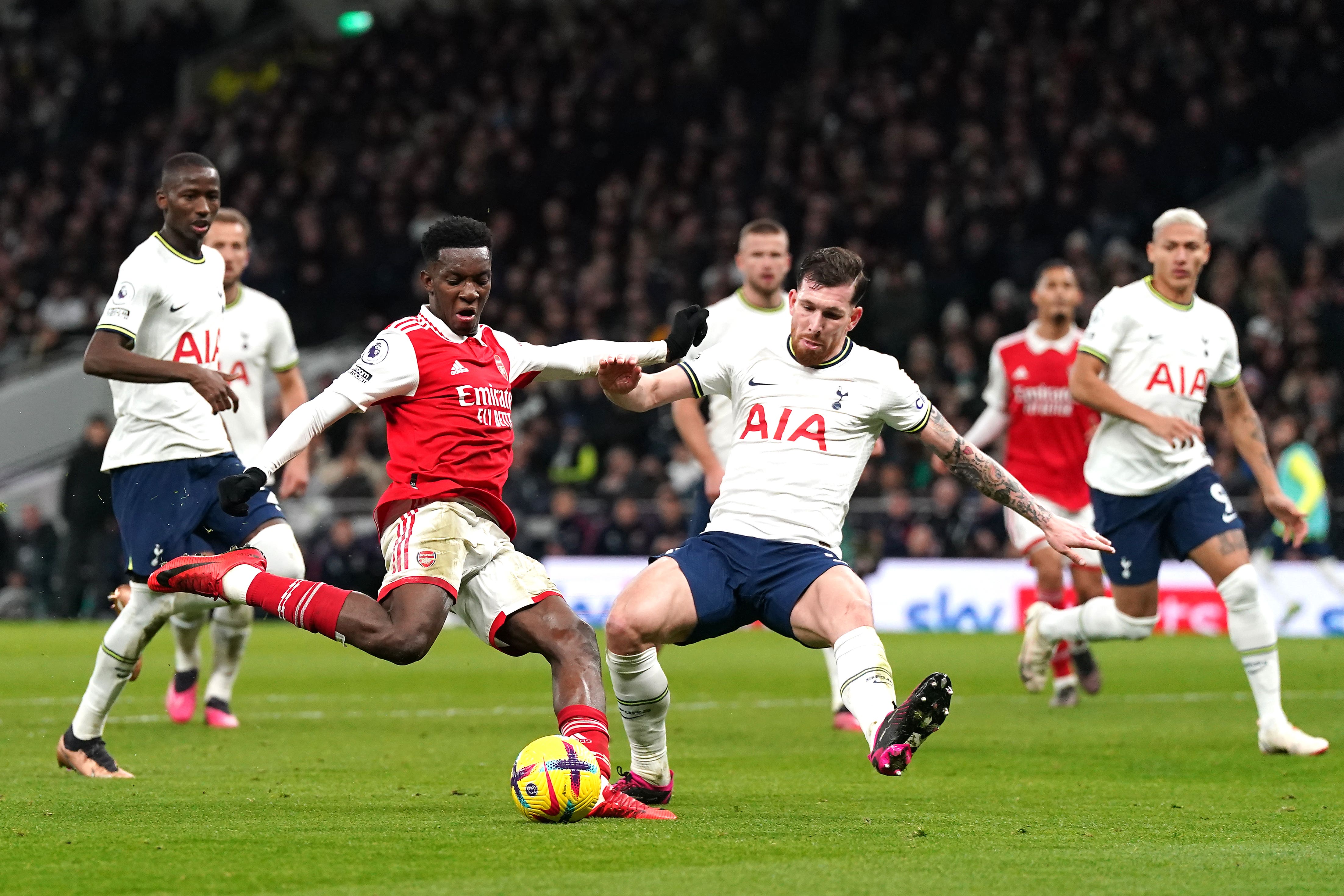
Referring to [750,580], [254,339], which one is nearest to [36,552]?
[254,339]

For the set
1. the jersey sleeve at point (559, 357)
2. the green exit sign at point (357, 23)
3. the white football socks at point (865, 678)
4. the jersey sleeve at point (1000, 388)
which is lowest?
the white football socks at point (865, 678)

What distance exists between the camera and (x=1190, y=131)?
2105cm

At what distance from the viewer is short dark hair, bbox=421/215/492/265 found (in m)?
6.64

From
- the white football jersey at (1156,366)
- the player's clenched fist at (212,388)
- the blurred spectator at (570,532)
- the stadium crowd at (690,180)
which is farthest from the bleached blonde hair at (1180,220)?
the blurred spectator at (570,532)

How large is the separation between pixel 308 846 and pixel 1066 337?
7618mm

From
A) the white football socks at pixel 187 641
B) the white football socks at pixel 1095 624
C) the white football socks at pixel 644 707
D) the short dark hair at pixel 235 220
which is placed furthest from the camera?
the white football socks at pixel 187 641

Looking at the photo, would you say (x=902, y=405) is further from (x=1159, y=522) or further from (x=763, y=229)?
(x=763, y=229)

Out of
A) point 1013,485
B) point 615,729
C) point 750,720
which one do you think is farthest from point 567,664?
point 750,720

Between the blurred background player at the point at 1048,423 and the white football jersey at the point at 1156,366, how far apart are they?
7.70ft

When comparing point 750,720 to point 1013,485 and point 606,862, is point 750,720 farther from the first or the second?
point 606,862

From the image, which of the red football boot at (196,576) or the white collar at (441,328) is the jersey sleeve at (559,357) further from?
the red football boot at (196,576)

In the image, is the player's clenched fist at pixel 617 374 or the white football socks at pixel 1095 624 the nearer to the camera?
the player's clenched fist at pixel 617 374

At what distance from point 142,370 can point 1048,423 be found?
6372mm

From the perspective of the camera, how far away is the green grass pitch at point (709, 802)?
4949 mm
